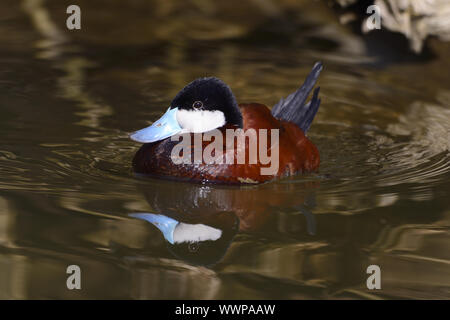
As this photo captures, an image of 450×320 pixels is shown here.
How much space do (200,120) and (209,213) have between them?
703mm

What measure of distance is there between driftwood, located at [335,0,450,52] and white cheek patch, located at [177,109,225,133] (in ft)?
11.5

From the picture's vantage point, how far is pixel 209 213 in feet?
16.0

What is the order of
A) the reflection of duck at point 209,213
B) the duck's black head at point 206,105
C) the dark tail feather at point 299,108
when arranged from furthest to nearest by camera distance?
the dark tail feather at point 299,108, the duck's black head at point 206,105, the reflection of duck at point 209,213

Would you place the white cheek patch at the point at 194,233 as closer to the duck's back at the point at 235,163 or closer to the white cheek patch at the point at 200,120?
the duck's back at the point at 235,163

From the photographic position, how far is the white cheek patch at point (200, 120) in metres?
5.34

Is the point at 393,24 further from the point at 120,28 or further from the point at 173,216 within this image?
the point at 173,216

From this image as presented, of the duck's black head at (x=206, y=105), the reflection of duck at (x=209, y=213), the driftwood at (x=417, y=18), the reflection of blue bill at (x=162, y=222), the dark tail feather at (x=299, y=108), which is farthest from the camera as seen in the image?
the driftwood at (x=417, y=18)

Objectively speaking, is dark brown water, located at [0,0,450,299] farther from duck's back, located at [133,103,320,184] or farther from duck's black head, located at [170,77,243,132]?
duck's black head, located at [170,77,243,132]

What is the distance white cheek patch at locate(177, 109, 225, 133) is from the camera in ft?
17.5

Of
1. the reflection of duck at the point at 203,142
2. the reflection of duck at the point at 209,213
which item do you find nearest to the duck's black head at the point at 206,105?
the reflection of duck at the point at 203,142

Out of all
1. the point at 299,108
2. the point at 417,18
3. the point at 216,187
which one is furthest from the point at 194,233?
the point at 417,18

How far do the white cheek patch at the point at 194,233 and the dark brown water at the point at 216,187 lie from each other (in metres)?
0.06

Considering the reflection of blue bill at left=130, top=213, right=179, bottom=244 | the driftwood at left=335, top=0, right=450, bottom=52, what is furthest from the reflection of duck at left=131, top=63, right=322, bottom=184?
the driftwood at left=335, top=0, right=450, bottom=52
